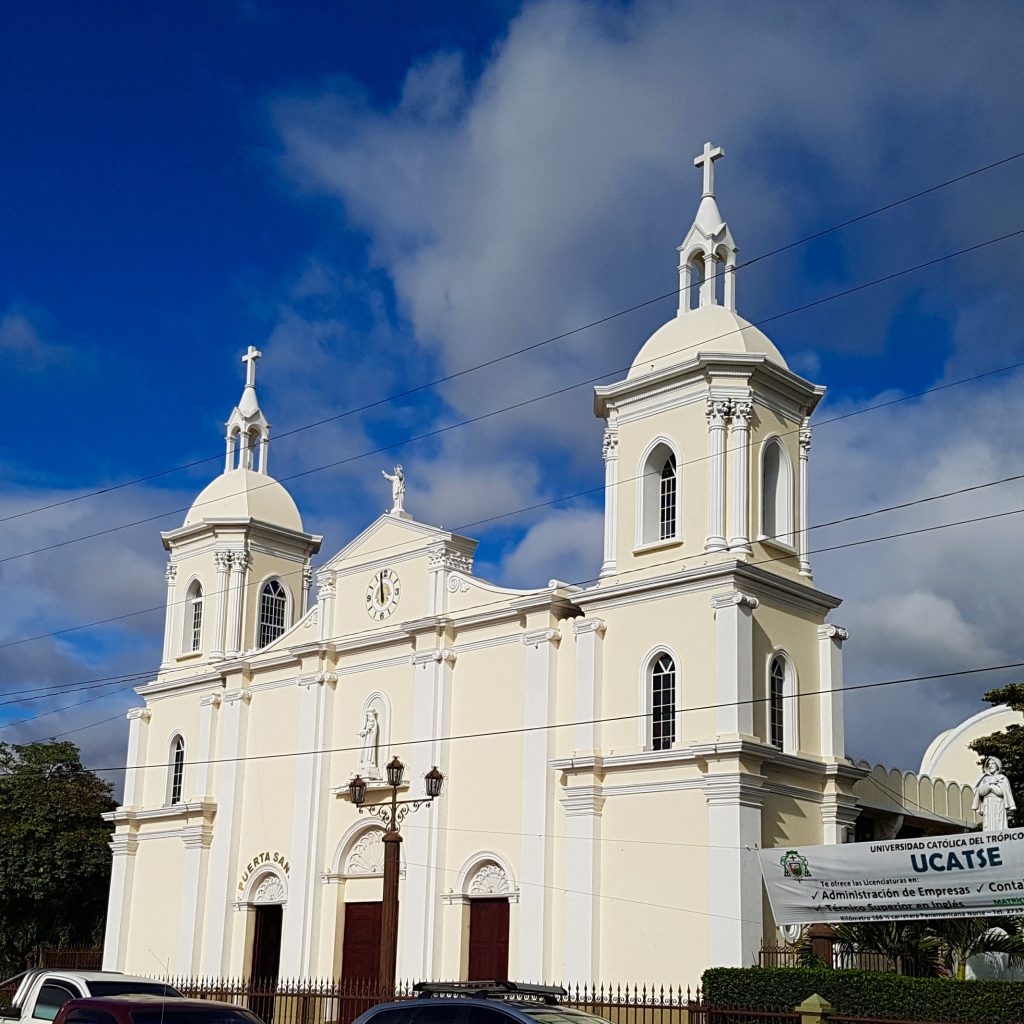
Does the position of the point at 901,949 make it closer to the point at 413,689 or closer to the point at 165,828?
the point at 413,689

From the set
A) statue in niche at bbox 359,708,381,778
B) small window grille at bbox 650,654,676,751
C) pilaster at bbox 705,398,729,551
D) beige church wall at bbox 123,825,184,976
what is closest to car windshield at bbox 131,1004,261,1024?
small window grille at bbox 650,654,676,751

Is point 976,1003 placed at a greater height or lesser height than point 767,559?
lesser

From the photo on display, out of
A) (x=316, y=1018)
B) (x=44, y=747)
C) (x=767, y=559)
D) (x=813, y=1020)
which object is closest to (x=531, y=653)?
(x=767, y=559)

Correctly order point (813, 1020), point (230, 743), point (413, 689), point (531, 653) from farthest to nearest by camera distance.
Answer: point (230, 743), point (413, 689), point (531, 653), point (813, 1020)

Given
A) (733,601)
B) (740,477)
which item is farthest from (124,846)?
(740,477)

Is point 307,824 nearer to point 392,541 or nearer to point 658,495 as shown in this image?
point 392,541

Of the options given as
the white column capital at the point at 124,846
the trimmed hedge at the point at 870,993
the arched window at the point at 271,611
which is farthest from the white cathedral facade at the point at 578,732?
the trimmed hedge at the point at 870,993

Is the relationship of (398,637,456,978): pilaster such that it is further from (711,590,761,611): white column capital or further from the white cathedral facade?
(711,590,761,611): white column capital

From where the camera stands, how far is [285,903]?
37.1m

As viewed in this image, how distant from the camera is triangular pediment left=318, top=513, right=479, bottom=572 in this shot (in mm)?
35625

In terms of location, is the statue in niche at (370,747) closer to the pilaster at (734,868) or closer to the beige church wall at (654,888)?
the beige church wall at (654,888)

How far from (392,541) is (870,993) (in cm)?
1851

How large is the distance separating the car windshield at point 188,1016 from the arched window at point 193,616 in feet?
96.3

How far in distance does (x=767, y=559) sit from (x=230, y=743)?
1674cm
